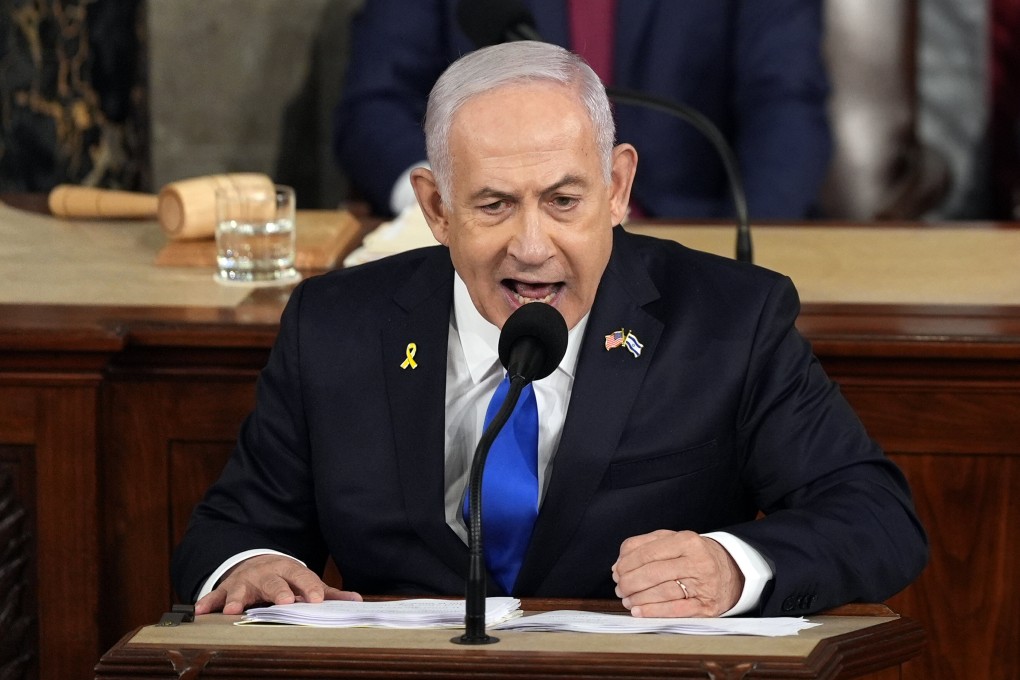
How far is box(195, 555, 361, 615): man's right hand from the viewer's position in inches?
63.1

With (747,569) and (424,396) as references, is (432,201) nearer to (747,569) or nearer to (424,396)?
(424,396)

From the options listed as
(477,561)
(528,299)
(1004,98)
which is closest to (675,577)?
(477,561)

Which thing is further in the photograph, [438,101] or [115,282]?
[115,282]

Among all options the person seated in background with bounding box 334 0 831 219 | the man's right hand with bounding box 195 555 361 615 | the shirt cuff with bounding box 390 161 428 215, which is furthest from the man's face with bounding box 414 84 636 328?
the person seated in background with bounding box 334 0 831 219

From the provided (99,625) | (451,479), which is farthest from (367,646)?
(99,625)

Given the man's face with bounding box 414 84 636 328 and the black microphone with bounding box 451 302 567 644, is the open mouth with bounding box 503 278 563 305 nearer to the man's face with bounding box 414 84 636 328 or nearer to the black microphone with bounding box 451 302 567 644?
the man's face with bounding box 414 84 636 328

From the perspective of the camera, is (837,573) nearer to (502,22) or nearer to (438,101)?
(438,101)

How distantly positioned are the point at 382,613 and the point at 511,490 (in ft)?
1.23

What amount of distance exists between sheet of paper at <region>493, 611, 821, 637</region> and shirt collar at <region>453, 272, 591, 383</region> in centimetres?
47

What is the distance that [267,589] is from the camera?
1635 mm

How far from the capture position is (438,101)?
67.9 inches

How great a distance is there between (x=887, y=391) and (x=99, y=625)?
3.72 ft

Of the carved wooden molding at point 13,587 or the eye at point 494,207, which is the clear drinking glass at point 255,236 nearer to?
the carved wooden molding at point 13,587

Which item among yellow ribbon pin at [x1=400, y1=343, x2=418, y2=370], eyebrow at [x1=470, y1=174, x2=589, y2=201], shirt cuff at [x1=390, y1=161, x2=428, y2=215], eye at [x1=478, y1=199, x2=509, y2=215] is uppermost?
shirt cuff at [x1=390, y1=161, x2=428, y2=215]
